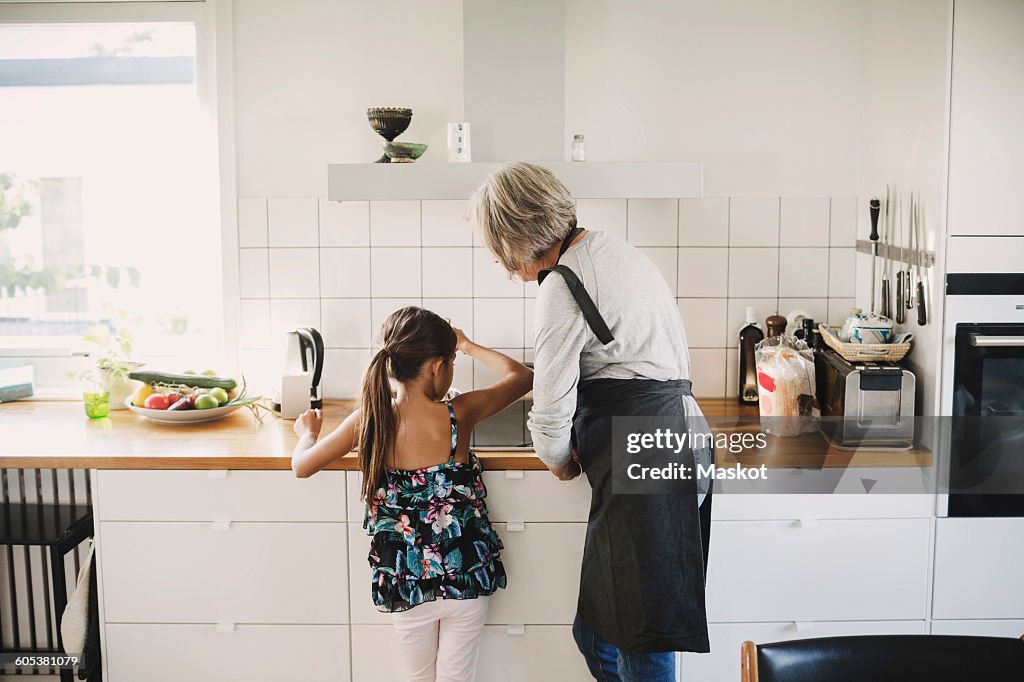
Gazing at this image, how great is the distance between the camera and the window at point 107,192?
2939mm

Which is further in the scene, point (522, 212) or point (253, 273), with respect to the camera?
point (253, 273)

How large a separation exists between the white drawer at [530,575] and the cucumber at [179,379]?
0.65 metres

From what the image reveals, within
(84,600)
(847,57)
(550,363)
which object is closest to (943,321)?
(847,57)

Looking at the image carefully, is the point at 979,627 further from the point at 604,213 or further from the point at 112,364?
the point at 112,364

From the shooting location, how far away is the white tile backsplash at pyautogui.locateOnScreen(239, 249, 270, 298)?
290 centimetres

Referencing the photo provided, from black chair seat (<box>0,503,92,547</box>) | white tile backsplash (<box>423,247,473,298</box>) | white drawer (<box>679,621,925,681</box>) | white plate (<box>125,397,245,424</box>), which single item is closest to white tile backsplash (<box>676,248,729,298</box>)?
white tile backsplash (<box>423,247,473,298</box>)

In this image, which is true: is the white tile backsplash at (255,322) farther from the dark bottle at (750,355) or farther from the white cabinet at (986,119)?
the white cabinet at (986,119)

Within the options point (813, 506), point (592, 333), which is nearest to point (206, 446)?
point (592, 333)

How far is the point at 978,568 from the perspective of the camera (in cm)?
243

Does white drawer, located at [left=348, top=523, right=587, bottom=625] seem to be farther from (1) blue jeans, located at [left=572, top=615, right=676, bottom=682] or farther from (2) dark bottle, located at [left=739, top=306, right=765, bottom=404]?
(2) dark bottle, located at [left=739, top=306, right=765, bottom=404]

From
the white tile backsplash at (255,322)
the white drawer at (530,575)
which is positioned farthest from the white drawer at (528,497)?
the white tile backsplash at (255,322)

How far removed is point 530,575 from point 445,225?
1.05 metres

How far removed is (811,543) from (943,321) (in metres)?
0.62

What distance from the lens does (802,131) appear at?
285 cm
